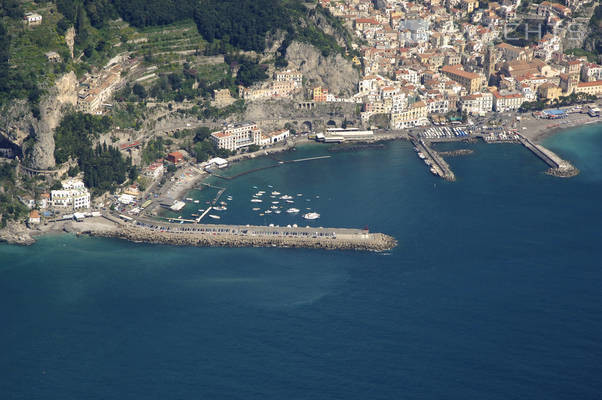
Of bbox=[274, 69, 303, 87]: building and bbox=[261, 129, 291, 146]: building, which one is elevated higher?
bbox=[274, 69, 303, 87]: building

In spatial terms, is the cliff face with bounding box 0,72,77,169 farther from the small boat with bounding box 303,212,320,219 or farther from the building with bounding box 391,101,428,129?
the building with bounding box 391,101,428,129

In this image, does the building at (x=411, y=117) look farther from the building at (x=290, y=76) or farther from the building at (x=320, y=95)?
the building at (x=290, y=76)

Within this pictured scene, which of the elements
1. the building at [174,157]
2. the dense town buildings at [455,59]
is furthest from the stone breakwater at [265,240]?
the dense town buildings at [455,59]

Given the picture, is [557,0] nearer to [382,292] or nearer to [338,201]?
[338,201]

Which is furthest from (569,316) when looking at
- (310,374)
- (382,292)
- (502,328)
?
(310,374)

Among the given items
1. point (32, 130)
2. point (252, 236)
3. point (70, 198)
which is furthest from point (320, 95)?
point (32, 130)

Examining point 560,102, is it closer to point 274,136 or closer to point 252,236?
point 274,136

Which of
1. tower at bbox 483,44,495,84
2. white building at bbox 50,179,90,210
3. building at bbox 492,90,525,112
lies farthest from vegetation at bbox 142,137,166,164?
tower at bbox 483,44,495,84
